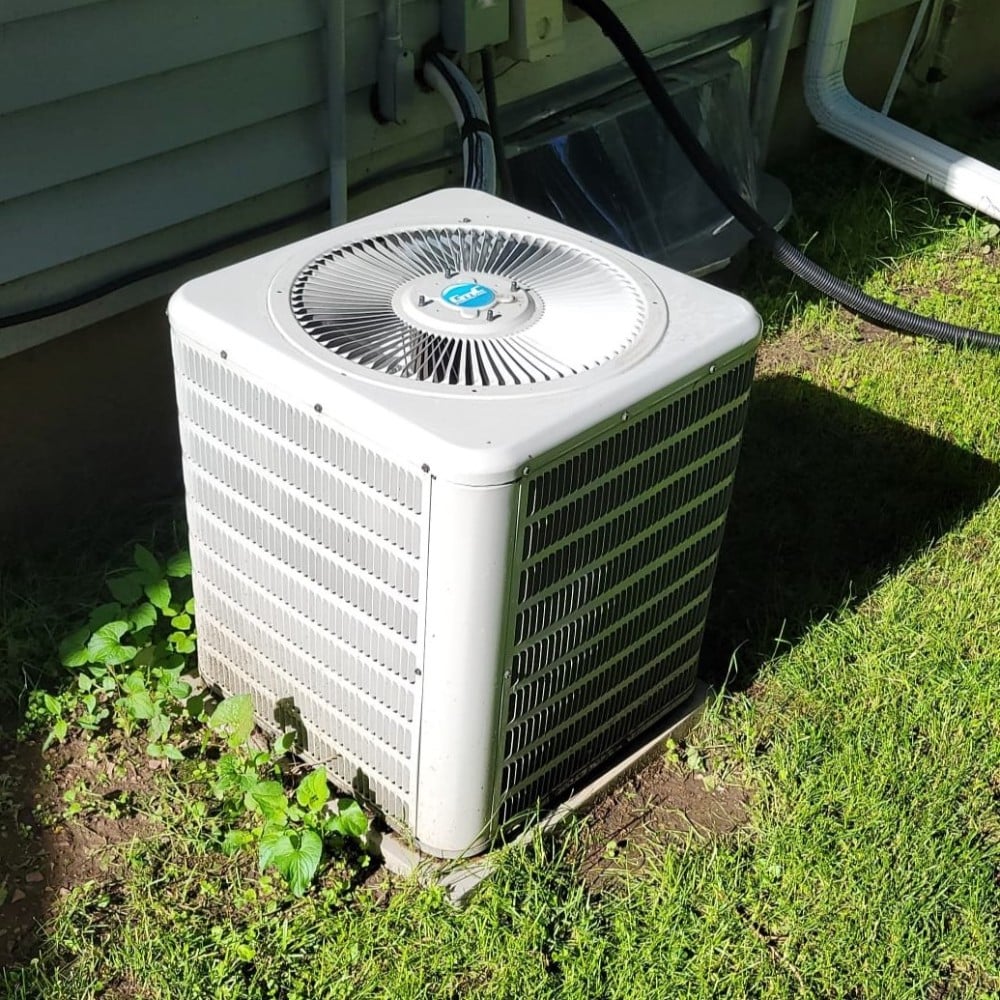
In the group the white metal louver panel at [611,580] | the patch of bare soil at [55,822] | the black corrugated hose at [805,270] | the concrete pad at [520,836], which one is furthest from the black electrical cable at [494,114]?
the patch of bare soil at [55,822]

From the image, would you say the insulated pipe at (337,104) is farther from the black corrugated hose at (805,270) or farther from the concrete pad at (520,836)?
the concrete pad at (520,836)

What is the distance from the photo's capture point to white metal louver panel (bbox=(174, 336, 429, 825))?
1.92 metres

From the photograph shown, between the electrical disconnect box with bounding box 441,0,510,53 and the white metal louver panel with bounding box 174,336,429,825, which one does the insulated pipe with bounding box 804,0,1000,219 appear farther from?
the white metal louver panel with bounding box 174,336,429,825

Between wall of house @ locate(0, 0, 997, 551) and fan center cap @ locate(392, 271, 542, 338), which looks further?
wall of house @ locate(0, 0, 997, 551)

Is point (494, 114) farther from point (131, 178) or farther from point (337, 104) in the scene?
point (131, 178)

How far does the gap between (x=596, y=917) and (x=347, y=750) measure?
1.68ft

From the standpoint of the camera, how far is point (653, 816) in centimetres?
240

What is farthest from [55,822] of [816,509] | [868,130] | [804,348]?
[868,130]

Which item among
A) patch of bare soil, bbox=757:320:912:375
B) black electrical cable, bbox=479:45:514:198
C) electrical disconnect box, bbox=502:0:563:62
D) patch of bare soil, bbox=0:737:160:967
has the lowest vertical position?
patch of bare soil, bbox=757:320:912:375

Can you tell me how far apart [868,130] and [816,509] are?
2.00 m

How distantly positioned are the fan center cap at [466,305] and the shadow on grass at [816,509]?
1.02 metres

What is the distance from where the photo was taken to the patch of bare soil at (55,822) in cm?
216

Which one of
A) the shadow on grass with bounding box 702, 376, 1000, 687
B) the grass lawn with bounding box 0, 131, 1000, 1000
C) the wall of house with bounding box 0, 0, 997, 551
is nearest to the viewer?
the grass lawn with bounding box 0, 131, 1000, 1000

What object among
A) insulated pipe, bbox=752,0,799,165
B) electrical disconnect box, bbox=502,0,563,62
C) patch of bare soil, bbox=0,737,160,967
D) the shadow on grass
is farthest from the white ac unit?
insulated pipe, bbox=752,0,799,165
